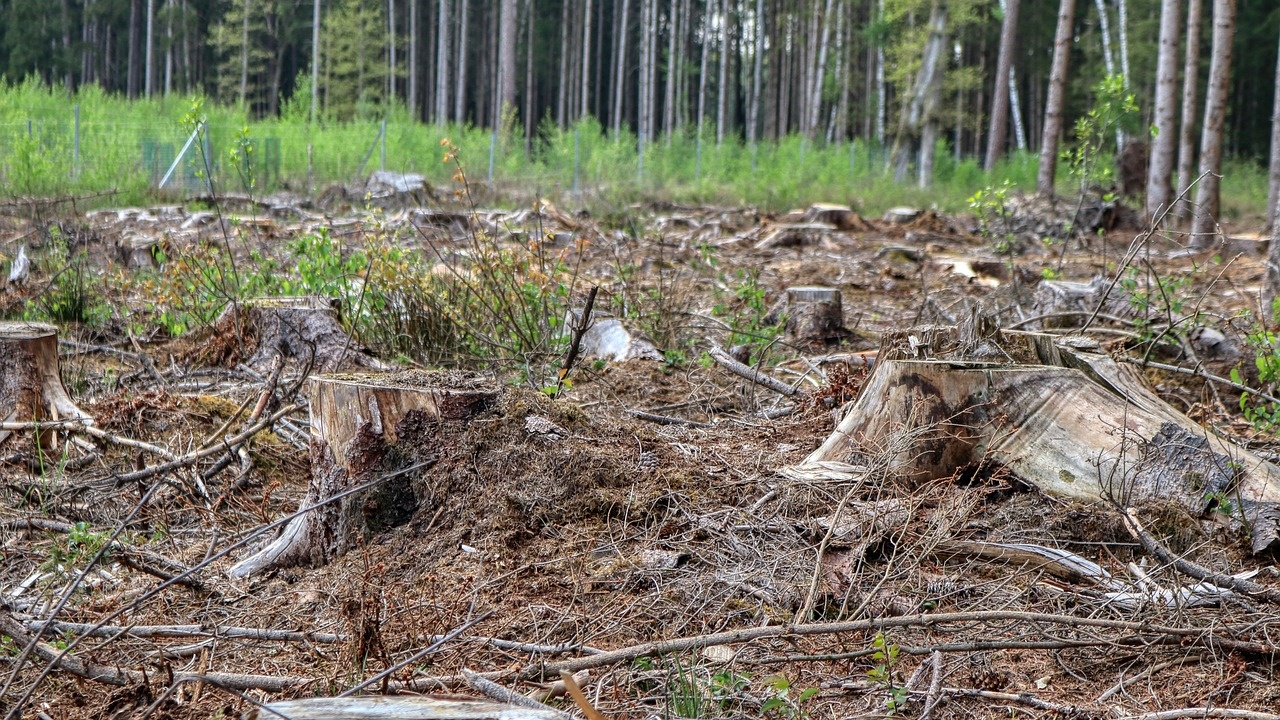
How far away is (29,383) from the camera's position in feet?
15.1

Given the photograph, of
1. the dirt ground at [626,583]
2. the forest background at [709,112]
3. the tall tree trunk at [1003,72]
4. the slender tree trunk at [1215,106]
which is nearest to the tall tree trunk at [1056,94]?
Answer: the forest background at [709,112]

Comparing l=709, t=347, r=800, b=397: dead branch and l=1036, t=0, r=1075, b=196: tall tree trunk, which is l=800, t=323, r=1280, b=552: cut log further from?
l=1036, t=0, r=1075, b=196: tall tree trunk

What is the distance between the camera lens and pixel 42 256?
833 cm

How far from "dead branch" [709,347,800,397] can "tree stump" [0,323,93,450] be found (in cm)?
294

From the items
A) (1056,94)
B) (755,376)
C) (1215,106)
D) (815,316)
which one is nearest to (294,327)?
(755,376)

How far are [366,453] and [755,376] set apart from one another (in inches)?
83.7

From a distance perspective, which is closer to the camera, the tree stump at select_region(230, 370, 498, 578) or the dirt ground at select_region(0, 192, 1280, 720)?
the dirt ground at select_region(0, 192, 1280, 720)

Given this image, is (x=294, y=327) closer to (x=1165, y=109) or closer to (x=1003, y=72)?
(x=1165, y=109)

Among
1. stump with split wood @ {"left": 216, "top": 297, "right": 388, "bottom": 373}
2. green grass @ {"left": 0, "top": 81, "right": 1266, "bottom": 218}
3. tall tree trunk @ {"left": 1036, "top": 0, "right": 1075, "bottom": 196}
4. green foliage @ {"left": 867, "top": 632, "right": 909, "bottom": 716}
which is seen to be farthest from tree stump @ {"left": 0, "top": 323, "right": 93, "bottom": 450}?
tall tree trunk @ {"left": 1036, "top": 0, "right": 1075, "bottom": 196}

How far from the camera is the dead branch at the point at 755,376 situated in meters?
4.83

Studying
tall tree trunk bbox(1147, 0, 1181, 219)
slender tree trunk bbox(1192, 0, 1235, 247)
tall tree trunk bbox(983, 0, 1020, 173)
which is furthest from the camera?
tall tree trunk bbox(983, 0, 1020, 173)

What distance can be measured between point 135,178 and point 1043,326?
14.1 m

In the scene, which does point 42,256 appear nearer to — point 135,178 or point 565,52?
point 135,178

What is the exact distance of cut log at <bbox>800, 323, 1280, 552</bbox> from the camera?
10.7 feet
